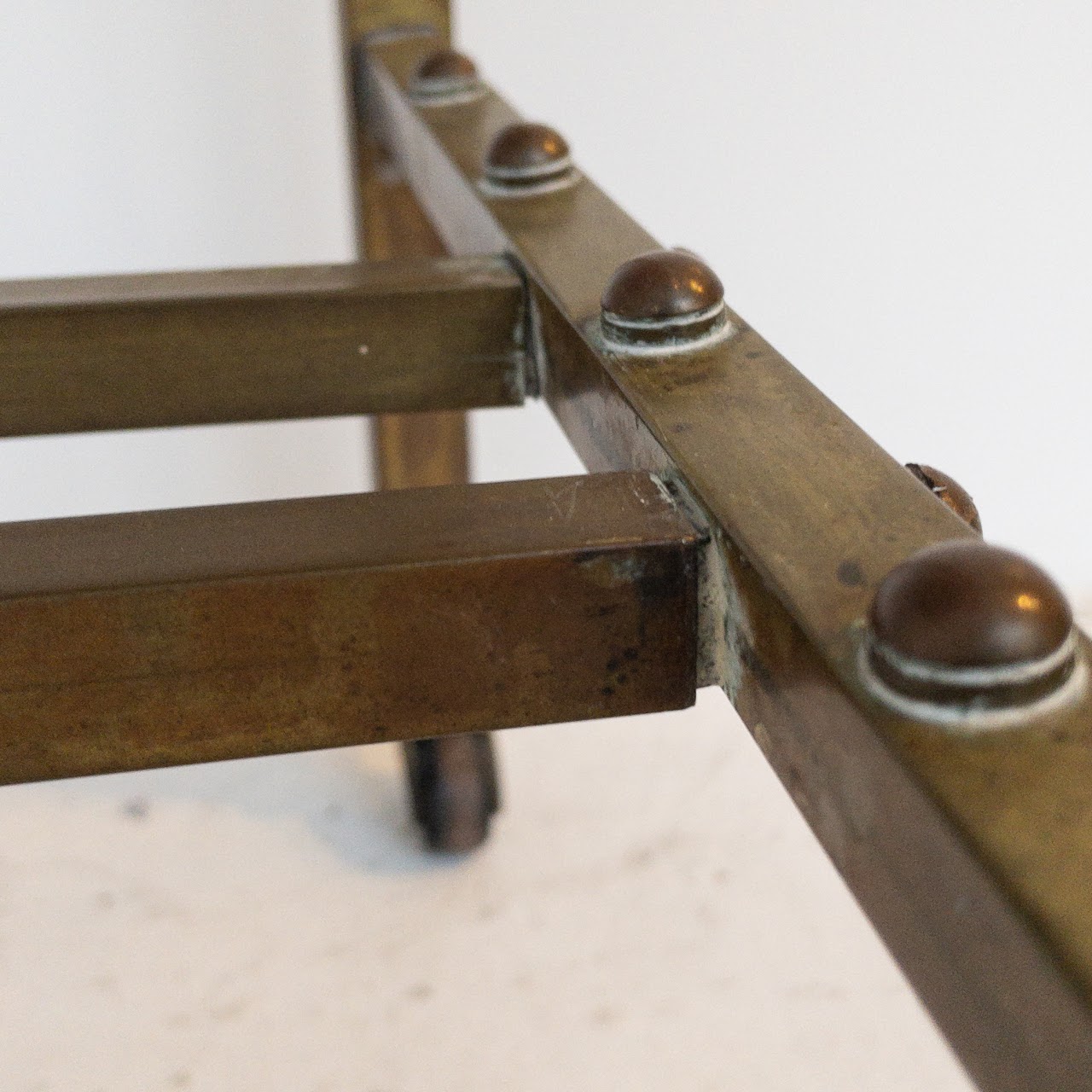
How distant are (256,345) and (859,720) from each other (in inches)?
21.2

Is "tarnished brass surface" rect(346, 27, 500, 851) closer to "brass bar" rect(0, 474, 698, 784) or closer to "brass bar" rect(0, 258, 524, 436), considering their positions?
"brass bar" rect(0, 258, 524, 436)

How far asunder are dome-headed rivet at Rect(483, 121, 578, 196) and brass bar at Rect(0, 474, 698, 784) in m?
0.48

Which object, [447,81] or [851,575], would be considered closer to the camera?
[851,575]

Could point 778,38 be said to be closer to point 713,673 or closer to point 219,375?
point 219,375

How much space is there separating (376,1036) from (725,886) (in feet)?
1.39

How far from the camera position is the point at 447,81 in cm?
125

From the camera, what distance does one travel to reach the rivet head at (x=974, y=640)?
43cm

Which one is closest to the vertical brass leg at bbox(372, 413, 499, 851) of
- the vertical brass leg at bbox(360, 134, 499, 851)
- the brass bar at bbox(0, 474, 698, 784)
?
the vertical brass leg at bbox(360, 134, 499, 851)

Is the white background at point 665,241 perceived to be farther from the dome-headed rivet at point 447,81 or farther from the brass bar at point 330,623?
the brass bar at point 330,623

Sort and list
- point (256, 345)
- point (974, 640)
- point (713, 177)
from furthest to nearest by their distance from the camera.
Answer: point (713, 177) → point (256, 345) → point (974, 640)

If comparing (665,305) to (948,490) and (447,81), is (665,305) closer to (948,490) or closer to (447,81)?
(948,490)

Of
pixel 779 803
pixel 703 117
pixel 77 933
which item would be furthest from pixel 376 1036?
pixel 703 117

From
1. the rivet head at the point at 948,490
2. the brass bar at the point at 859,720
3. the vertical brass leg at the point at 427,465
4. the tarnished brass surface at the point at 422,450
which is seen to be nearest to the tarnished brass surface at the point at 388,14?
the tarnished brass surface at the point at 422,450

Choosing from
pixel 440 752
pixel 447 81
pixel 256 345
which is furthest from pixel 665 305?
pixel 440 752
